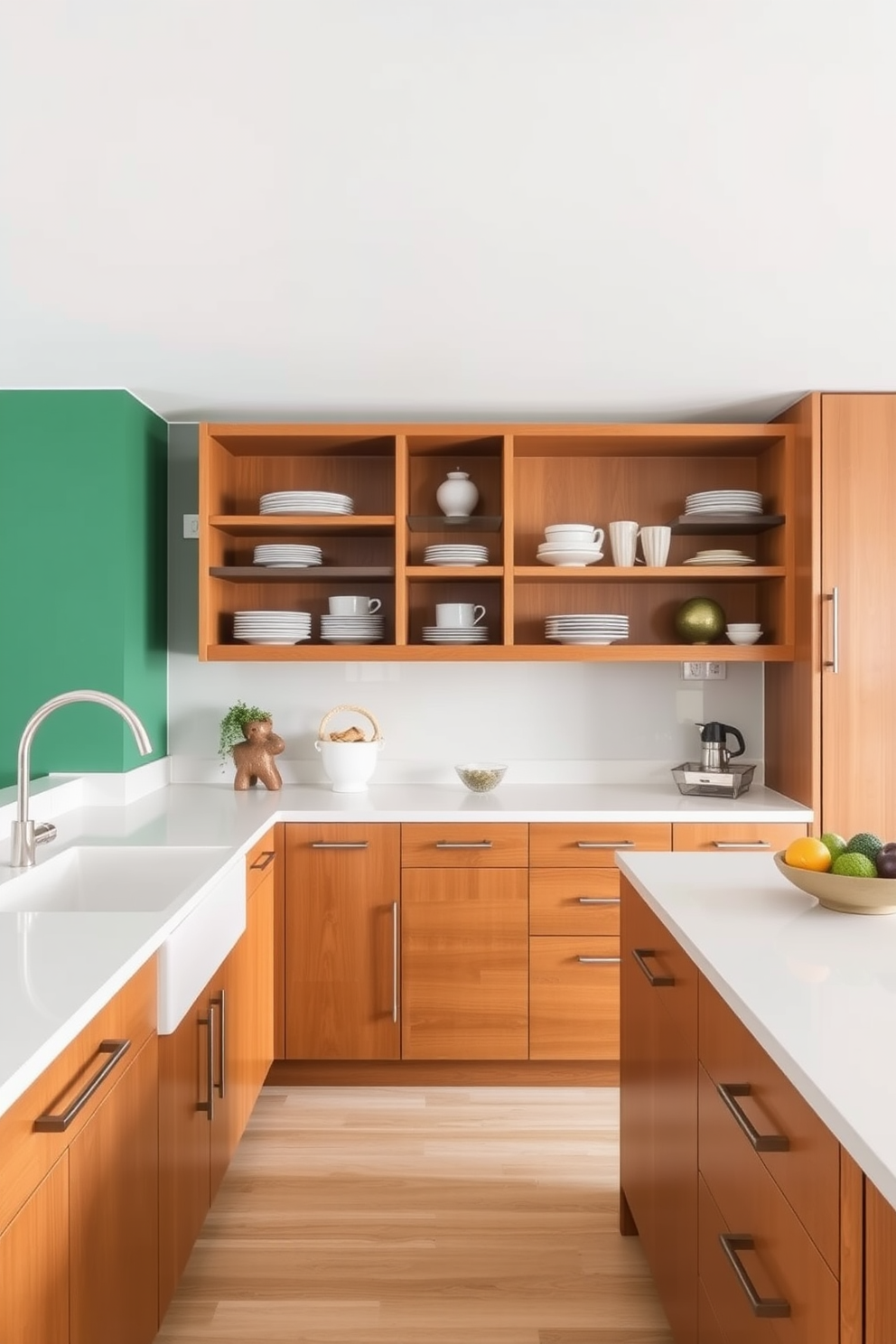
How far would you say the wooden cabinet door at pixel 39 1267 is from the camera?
3.63 ft

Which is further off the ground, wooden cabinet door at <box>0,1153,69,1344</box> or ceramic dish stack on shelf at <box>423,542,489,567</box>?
ceramic dish stack on shelf at <box>423,542,489,567</box>

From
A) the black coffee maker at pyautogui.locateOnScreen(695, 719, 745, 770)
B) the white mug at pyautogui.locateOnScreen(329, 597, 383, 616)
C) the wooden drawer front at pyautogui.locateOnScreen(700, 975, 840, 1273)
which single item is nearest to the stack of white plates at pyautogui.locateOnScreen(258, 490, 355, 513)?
the white mug at pyautogui.locateOnScreen(329, 597, 383, 616)

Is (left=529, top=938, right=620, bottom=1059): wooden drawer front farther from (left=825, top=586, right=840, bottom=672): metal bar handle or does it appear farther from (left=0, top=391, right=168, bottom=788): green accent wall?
(left=0, top=391, right=168, bottom=788): green accent wall

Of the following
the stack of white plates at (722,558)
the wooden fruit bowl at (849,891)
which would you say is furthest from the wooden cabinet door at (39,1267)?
the stack of white plates at (722,558)

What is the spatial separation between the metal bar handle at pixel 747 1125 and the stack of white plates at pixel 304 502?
7.63ft

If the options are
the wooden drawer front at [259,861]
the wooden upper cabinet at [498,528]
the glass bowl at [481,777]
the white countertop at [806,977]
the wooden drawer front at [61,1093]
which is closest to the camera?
the white countertop at [806,977]

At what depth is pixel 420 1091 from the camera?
10.0 feet

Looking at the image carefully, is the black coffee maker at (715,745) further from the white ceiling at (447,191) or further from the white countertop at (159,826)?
the white ceiling at (447,191)

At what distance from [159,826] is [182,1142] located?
3.20 feet

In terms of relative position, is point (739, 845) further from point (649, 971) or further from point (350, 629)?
point (350, 629)

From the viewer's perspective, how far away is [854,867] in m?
1.61

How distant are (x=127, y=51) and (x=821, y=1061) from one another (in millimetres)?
1659

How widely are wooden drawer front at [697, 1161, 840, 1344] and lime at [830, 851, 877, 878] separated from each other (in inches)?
20.1

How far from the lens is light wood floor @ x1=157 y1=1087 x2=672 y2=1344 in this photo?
1.94 m
